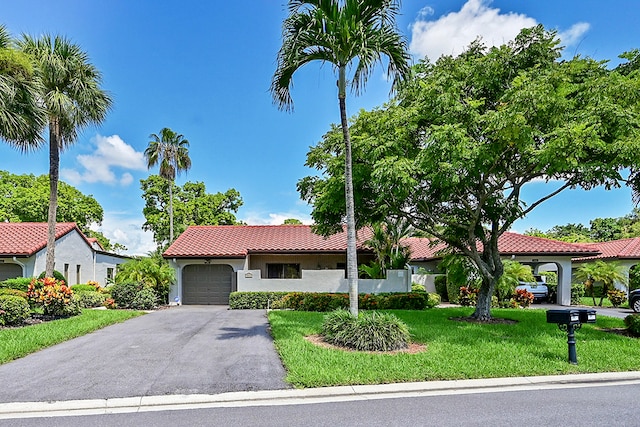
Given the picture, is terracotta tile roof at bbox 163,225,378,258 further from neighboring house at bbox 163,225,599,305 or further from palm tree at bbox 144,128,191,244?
palm tree at bbox 144,128,191,244

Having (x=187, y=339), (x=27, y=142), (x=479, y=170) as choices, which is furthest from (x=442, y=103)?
(x=27, y=142)

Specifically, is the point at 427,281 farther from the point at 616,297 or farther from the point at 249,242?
the point at 249,242

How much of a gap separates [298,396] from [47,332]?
8659mm

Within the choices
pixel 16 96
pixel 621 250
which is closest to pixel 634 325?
pixel 621 250

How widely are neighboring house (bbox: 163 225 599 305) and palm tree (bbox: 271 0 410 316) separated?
9.59 metres

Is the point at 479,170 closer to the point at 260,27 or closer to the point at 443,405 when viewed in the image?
the point at 443,405

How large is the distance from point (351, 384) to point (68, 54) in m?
17.8

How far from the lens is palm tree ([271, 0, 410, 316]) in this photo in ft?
30.5

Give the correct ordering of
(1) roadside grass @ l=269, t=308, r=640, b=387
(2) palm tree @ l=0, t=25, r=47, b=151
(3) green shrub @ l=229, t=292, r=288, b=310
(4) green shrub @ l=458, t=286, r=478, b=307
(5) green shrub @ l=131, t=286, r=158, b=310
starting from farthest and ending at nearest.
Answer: (4) green shrub @ l=458, t=286, r=478, b=307 < (5) green shrub @ l=131, t=286, r=158, b=310 < (3) green shrub @ l=229, t=292, r=288, b=310 < (2) palm tree @ l=0, t=25, r=47, b=151 < (1) roadside grass @ l=269, t=308, r=640, b=387

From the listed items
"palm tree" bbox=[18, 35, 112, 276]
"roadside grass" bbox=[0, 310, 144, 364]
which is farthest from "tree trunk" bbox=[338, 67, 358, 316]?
"palm tree" bbox=[18, 35, 112, 276]

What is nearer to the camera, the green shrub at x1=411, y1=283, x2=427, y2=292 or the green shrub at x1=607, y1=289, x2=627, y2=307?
the green shrub at x1=411, y1=283, x2=427, y2=292

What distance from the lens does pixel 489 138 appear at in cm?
1067

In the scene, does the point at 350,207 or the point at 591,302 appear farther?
the point at 591,302

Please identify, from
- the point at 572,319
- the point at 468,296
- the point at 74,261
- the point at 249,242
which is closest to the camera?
the point at 572,319
